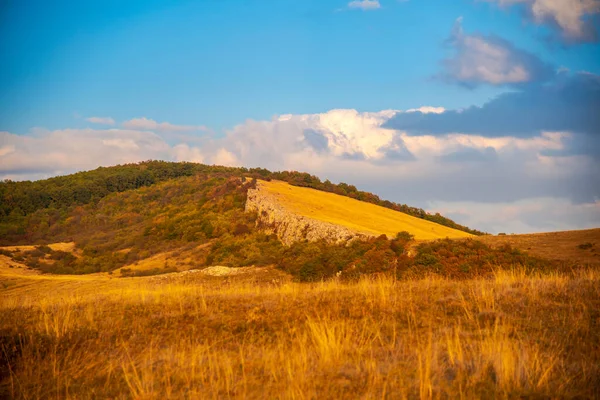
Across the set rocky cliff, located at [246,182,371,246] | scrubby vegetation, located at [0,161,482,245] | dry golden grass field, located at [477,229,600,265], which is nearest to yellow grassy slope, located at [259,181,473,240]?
rocky cliff, located at [246,182,371,246]

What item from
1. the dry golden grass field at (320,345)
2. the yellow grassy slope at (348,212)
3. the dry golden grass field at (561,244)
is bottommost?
the dry golden grass field at (320,345)

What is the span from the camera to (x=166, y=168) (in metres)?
89.6

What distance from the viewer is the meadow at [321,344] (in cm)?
611

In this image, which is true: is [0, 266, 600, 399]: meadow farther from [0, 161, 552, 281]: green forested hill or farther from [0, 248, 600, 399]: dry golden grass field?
[0, 161, 552, 281]: green forested hill

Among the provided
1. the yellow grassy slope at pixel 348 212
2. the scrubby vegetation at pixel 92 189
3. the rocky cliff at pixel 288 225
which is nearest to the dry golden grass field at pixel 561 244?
the rocky cliff at pixel 288 225

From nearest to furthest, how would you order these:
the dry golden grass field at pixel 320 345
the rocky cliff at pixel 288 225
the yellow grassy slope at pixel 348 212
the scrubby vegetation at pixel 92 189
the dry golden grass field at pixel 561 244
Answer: the dry golden grass field at pixel 320 345, the dry golden grass field at pixel 561 244, the rocky cliff at pixel 288 225, the yellow grassy slope at pixel 348 212, the scrubby vegetation at pixel 92 189

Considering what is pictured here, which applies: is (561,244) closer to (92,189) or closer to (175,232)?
(175,232)

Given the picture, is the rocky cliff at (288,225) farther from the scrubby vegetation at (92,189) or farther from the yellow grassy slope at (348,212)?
the scrubby vegetation at (92,189)

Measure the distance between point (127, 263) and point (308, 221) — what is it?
16.3 metres

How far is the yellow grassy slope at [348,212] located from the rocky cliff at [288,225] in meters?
1.14

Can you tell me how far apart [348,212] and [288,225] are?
27.9 ft

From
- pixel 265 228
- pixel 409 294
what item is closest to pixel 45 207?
pixel 265 228

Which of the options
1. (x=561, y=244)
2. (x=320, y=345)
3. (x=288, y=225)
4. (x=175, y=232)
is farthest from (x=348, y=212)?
(x=320, y=345)

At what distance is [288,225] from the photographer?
31.6 m
